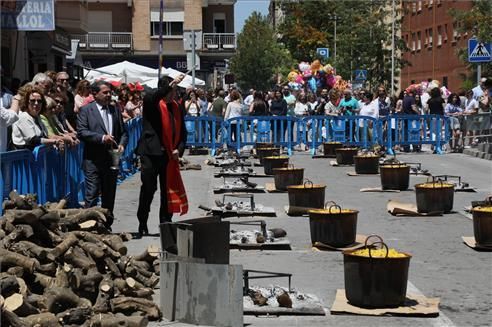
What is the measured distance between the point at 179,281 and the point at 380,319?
5.56 ft

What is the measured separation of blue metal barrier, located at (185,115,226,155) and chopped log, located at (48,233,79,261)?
21052mm

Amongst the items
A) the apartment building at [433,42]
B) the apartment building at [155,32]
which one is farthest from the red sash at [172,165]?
the apartment building at [155,32]

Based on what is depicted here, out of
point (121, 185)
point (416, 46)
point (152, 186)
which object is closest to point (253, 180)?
point (121, 185)

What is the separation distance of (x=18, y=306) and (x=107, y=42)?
66.3m

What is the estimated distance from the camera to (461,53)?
40.7 m

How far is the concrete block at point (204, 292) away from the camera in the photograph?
7.23 metres

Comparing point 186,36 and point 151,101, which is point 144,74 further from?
point 151,101

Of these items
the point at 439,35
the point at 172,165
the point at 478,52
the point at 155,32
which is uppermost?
the point at 155,32

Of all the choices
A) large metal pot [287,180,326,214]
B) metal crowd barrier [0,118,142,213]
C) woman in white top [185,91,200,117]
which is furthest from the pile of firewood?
woman in white top [185,91,200,117]

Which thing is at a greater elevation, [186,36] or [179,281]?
[186,36]

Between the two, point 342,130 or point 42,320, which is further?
point 342,130

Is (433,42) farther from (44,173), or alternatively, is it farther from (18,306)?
(18,306)

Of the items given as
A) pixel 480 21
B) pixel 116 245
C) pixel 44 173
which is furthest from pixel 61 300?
pixel 480 21

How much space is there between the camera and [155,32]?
73.1 meters
